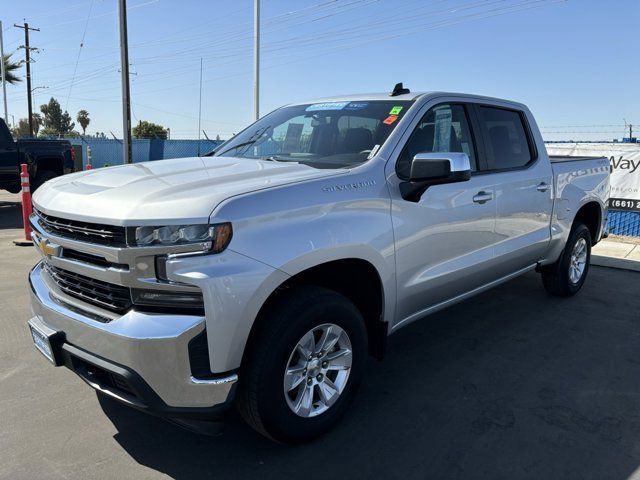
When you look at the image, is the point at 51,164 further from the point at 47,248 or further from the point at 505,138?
the point at 505,138

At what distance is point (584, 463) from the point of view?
9.12 feet

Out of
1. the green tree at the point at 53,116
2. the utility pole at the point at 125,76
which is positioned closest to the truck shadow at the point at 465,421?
the utility pole at the point at 125,76

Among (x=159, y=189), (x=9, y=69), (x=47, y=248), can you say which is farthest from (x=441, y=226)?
(x=9, y=69)

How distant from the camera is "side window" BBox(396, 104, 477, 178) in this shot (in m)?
3.38

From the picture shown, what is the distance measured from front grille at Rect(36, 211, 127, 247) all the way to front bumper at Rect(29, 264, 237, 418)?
0.34m

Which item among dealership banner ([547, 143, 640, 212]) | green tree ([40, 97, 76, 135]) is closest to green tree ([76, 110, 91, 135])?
green tree ([40, 97, 76, 135])

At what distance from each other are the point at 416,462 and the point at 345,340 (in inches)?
28.6

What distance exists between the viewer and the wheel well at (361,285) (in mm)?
2958

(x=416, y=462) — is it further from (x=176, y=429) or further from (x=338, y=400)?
(x=176, y=429)

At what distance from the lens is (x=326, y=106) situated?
4.02 m

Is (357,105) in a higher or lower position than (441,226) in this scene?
higher

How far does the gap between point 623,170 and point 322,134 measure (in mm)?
7965

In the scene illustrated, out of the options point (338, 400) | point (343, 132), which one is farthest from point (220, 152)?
point (338, 400)

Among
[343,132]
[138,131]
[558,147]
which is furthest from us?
[138,131]
